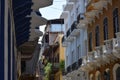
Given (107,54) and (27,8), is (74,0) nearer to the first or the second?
(107,54)

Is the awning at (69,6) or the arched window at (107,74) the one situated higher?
the awning at (69,6)

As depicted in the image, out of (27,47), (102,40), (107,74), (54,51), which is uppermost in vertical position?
(102,40)

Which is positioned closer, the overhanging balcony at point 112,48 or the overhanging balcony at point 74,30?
the overhanging balcony at point 112,48

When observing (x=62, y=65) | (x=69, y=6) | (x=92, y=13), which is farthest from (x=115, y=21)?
(x=62, y=65)

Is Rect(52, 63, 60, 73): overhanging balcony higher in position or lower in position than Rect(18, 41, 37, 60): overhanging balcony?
lower

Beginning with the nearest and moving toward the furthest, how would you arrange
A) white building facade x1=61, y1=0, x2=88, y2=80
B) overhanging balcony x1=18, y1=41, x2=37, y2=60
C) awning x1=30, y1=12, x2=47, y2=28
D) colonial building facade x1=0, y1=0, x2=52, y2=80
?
colonial building facade x1=0, y1=0, x2=52, y2=80, awning x1=30, y1=12, x2=47, y2=28, overhanging balcony x1=18, y1=41, x2=37, y2=60, white building facade x1=61, y1=0, x2=88, y2=80

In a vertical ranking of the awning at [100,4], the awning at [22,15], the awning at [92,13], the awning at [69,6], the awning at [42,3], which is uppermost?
the awning at [69,6]

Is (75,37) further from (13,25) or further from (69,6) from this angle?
(13,25)

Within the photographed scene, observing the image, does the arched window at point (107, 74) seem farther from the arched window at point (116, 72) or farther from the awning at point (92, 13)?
the awning at point (92, 13)

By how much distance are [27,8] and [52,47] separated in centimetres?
5602

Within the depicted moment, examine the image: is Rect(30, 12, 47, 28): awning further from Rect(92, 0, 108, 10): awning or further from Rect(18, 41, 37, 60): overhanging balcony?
Rect(92, 0, 108, 10): awning

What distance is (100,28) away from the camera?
33.0 m

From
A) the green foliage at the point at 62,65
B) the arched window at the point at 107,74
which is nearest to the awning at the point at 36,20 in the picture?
the arched window at the point at 107,74

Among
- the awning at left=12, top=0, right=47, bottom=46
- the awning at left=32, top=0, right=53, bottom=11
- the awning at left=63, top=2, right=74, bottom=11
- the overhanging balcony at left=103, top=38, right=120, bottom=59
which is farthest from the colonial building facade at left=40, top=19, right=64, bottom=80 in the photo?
the awning at left=32, top=0, right=53, bottom=11
